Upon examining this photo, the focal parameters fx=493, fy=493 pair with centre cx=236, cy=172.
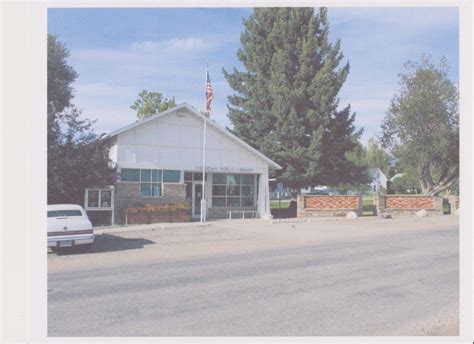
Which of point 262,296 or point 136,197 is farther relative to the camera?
point 136,197

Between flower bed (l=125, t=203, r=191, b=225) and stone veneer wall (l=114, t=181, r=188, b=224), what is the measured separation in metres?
0.42

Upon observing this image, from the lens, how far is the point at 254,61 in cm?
3036

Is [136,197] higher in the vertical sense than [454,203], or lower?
higher

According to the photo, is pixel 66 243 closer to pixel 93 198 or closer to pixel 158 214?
pixel 93 198

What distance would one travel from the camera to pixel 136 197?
2114cm

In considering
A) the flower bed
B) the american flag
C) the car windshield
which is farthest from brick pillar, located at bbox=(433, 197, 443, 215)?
the car windshield

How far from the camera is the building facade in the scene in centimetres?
2097

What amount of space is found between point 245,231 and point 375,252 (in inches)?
245

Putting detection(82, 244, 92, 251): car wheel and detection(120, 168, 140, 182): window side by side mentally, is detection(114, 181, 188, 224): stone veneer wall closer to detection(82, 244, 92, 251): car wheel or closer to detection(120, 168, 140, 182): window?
detection(120, 168, 140, 182): window

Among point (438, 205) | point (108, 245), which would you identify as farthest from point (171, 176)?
point (438, 205)

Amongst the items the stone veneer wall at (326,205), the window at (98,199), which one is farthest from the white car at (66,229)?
the stone veneer wall at (326,205)

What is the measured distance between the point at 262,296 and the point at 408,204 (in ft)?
65.8
